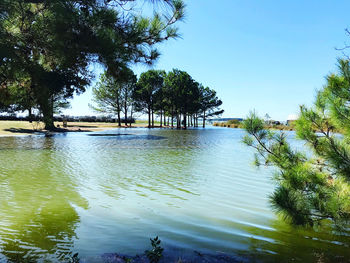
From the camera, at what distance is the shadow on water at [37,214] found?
4051mm

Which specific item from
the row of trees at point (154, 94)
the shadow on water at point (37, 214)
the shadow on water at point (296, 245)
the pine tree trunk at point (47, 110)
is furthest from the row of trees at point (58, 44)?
the row of trees at point (154, 94)

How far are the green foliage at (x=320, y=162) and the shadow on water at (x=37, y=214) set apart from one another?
3.12m

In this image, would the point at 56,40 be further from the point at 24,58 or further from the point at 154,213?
the point at 154,213

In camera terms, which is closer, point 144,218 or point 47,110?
point 47,110

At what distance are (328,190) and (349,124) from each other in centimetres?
103

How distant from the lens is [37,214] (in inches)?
228

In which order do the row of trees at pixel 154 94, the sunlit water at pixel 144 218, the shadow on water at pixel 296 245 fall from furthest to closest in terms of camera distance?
1. the row of trees at pixel 154 94
2. the sunlit water at pixel 144 218
3. the shadow on water at pixel 296 245

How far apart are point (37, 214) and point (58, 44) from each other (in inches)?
146

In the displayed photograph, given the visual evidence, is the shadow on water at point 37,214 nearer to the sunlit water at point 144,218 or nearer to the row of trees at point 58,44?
the sunlit water at point 144,218

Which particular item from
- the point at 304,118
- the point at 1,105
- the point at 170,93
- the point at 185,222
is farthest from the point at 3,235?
the point at 170,93

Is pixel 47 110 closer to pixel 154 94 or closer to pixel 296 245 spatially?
pixel 296 245

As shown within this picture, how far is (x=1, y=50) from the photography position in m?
3.40

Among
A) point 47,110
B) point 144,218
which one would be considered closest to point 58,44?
point 47,110

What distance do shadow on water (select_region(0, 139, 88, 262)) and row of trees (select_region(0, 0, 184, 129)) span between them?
74.3 inches
